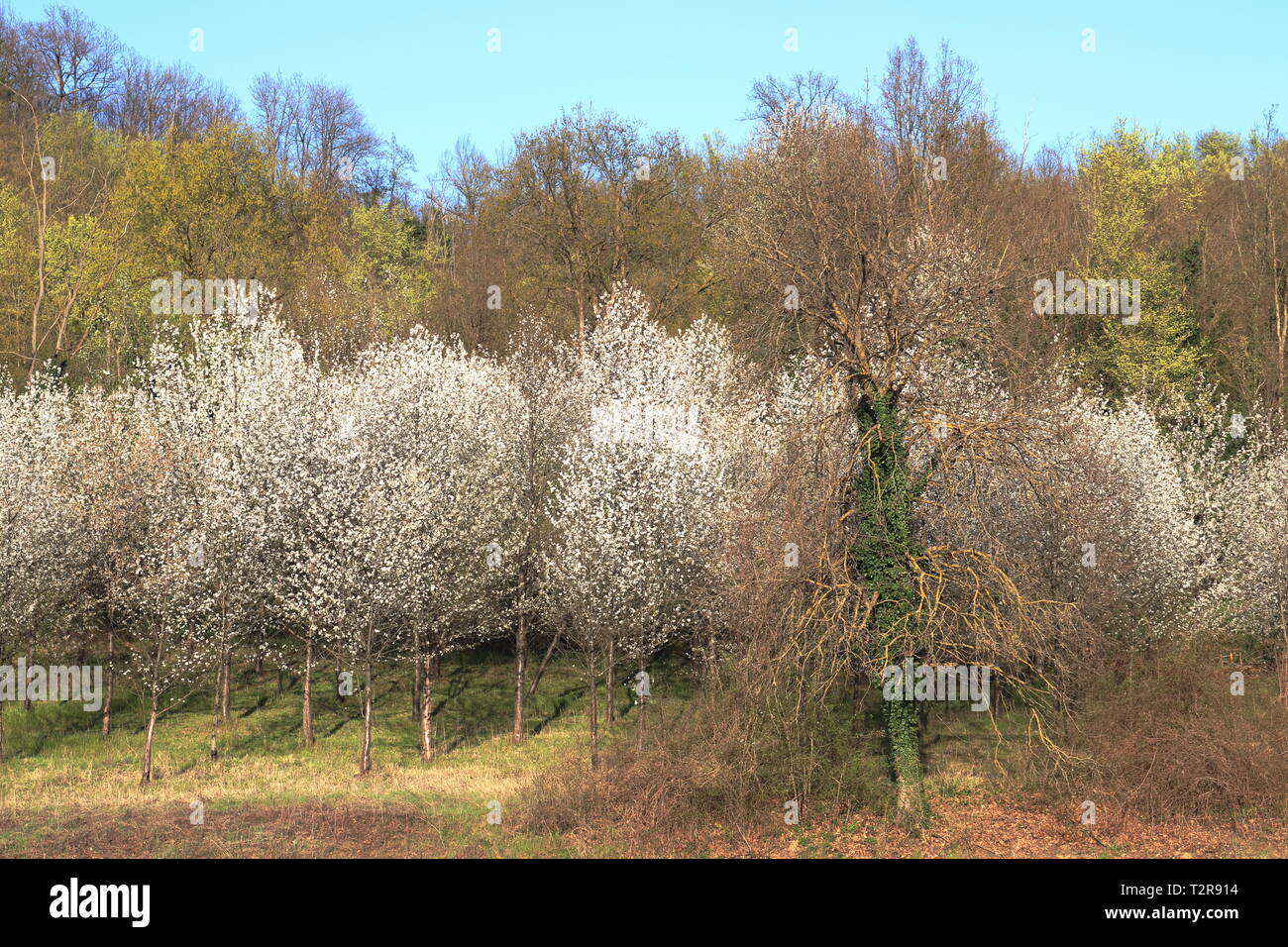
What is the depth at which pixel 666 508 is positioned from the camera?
3331 cm

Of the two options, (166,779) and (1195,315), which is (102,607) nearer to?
(166,779)

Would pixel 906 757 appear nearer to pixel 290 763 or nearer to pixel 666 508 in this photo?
pixel 666 508

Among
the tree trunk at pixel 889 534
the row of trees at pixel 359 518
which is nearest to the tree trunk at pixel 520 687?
the row of trees at pixel 359 518

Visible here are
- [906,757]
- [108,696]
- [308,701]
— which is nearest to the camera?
[906,757]

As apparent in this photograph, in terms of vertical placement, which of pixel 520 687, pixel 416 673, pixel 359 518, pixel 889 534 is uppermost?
pixel 359 518

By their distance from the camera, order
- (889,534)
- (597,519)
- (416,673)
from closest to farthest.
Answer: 1. (889,534)
2. (597,519)
3. (416,673)

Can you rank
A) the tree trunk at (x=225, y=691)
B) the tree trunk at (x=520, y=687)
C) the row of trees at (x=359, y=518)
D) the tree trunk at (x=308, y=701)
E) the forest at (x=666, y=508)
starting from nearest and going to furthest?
1. the forest at (x=666, y=508)
2. the row of trees at (x=359, y=518)
3. the tree trunk at (x=308, y=701)
4. the tree trunk at (x=520, y=687)
5. the tree trunk at (x=225, y=691)

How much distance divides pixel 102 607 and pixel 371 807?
16310 millimetres

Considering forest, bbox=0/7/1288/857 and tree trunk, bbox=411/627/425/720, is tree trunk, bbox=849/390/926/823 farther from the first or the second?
tree trunk, bbox=411/627/425/720

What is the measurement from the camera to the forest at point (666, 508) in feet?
74.1

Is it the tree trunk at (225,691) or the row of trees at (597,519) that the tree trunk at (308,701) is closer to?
the row of trees at (597,519)

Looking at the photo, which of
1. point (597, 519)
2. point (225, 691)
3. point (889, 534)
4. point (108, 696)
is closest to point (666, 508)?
point (597, 519)

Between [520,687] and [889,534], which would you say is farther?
[520,687]

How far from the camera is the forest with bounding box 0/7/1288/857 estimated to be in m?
22.6
